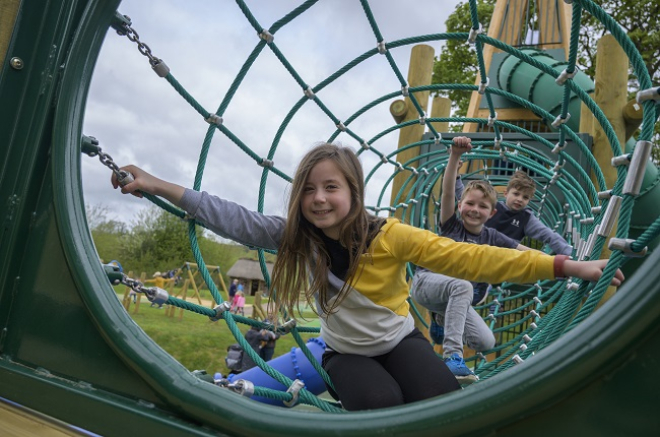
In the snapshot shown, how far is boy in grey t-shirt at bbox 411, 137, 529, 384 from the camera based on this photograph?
183 cm

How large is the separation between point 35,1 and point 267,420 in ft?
3.24

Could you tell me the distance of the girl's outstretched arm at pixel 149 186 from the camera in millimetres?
1042

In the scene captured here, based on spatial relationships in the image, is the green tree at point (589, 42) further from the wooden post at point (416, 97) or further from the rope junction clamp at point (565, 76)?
the rope junction clamp at point (565, 76)

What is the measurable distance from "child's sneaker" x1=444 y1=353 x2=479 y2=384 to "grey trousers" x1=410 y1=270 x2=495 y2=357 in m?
0.07

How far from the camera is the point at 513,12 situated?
12.9 ft

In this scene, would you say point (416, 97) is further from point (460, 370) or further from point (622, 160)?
point (622, 160)

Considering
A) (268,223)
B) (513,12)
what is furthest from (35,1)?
(513,12)

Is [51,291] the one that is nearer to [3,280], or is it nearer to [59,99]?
[3,280]

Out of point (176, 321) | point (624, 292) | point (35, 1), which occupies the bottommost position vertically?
point (176, 321)

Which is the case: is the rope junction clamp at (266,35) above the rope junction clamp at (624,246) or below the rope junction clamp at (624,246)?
above

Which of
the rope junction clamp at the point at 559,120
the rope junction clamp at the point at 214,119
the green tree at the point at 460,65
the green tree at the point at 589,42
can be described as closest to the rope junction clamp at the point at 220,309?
the rope junction clamp at the point at 214,119

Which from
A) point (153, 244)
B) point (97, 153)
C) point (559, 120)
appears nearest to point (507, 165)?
point (559, 120)

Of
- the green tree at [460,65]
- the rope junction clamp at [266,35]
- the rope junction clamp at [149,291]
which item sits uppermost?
the green tree at [460,65]

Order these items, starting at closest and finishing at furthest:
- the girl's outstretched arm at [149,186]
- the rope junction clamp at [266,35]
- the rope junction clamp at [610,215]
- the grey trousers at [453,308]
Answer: the rope junction clamp at [610,215] → the girl's outstretched arm at [149,186] → the rope junction clamp at [266,35] → the grey trousers at [453,308]
